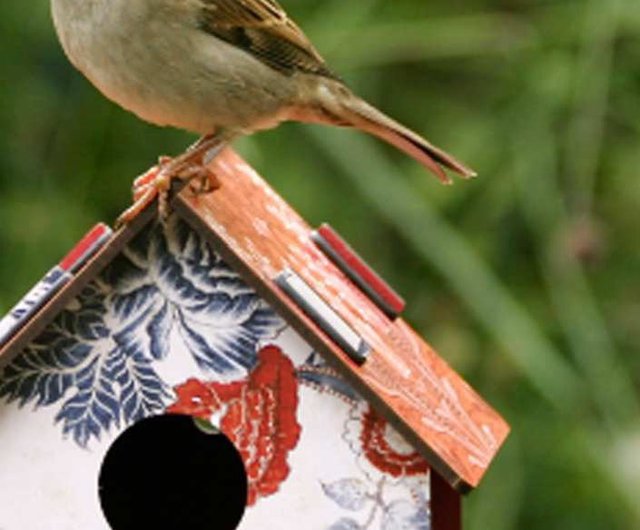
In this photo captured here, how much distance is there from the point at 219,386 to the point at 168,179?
9.8 inches

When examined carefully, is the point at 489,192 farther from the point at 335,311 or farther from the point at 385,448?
the point at 385,448

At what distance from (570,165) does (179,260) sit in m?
1.33

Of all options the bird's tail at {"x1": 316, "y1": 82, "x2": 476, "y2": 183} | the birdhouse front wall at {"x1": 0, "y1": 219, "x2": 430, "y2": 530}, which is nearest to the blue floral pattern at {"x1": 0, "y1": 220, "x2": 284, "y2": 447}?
the birdhouse front wall at {"x1": 0, "y1": 219, "x2": 430, "y2": 530}

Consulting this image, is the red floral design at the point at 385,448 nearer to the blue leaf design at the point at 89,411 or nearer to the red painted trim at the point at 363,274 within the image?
the blue leaf design at the point at 89,411

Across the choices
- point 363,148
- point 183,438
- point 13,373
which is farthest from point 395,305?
point 363,148

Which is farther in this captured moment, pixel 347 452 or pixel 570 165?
pixel 570 165

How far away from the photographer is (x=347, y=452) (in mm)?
2086

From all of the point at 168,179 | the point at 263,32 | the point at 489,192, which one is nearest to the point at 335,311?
the point at 168,179

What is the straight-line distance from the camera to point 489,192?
337cm

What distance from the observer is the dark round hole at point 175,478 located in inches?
98.9

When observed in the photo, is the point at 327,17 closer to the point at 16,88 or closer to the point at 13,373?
the point at 16,88

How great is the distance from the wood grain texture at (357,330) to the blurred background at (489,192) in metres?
0.71

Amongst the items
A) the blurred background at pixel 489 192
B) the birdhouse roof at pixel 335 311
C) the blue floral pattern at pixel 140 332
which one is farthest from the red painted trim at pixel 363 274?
the blurred background at pixel 489 192

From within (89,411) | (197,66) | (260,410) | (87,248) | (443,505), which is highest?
(197,66)
